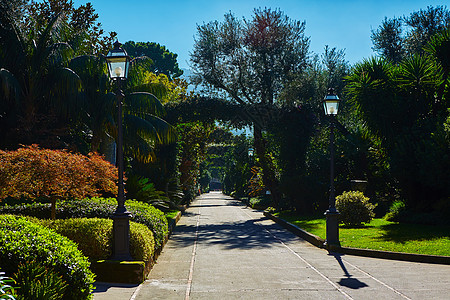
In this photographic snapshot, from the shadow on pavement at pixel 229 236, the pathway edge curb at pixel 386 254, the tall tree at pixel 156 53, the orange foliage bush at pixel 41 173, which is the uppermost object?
the tall tree at pixel 156 53

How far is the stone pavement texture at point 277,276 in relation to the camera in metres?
7.34

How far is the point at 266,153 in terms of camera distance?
28266 mm

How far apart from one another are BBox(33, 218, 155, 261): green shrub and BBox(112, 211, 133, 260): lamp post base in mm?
293

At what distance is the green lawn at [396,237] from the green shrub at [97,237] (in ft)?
18.7

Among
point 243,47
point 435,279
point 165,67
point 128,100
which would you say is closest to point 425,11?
point 243,47

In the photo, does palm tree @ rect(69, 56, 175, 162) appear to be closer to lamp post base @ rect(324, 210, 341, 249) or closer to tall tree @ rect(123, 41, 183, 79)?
lamp post base @ rect(324, 210, 341, 249)

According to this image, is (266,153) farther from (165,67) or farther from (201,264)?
(165,67)

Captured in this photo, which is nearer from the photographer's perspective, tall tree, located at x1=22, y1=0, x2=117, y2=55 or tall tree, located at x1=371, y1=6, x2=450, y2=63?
tall tree, located at x1=22, y1=0, x2=117, y2=55

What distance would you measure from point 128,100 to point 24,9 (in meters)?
5.80

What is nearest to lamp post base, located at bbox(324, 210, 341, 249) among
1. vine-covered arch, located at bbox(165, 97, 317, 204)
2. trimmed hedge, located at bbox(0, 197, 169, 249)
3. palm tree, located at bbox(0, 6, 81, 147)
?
trimmed hedge, located at bbox(0, 197, 169, 249)

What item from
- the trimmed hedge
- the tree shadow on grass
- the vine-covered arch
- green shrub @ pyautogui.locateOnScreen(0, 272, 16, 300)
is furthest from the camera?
the vine-covered arch

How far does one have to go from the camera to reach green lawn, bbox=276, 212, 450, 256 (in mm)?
11242

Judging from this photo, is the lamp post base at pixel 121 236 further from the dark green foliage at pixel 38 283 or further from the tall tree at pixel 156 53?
the tall tree at pixel 156 53

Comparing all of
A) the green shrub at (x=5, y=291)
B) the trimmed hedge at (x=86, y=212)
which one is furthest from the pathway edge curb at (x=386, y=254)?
the green shrub at (x=5, y=291)
